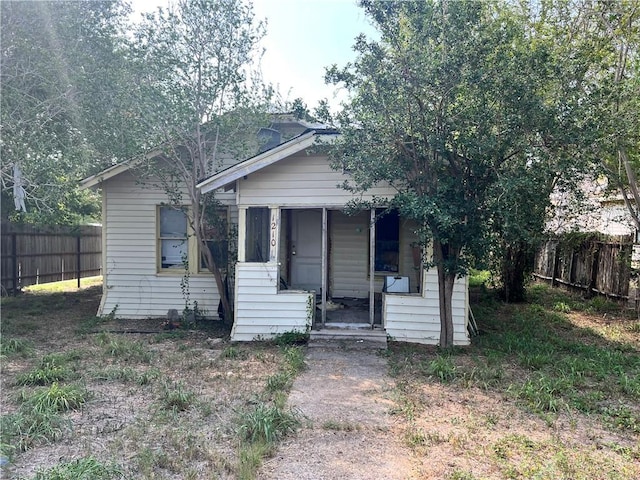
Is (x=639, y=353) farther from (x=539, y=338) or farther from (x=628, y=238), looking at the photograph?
(x=628, y=238)

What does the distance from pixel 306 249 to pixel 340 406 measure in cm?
566

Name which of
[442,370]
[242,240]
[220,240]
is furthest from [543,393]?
[220,240]

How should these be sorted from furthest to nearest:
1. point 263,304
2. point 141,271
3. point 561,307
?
point 561,307
point 141,271
point 263,304

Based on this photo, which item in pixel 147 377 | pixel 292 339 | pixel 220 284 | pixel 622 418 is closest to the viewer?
pixel 622 418

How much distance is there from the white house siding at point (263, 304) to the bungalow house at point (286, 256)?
2 centimetres

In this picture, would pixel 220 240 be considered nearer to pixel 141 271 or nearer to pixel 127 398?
pixel 141 271

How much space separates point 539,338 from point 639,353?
1.42 metres

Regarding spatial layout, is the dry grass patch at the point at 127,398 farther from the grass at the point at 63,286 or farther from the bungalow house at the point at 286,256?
the grass at the point at 63,286

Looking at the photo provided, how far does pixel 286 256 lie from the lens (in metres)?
9.83

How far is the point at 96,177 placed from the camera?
8656 millimetres

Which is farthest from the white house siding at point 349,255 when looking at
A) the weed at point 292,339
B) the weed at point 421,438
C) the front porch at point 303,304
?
the weed at point 421,438

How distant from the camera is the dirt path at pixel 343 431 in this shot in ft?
10.7

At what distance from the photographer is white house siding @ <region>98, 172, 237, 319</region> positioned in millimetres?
9227

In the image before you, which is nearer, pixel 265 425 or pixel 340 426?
pixel 265 425
